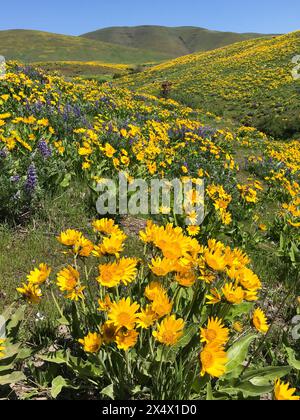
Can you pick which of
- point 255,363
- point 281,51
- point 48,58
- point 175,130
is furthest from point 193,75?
point 48,58

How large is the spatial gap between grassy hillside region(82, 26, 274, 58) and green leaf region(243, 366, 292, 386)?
14108 cm

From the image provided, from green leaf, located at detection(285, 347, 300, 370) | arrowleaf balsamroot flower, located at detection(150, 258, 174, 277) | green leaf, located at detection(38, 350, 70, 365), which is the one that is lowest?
green leaf, located at detection(285, 347, 300, 370)

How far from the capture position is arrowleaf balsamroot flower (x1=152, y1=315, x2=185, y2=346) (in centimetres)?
199

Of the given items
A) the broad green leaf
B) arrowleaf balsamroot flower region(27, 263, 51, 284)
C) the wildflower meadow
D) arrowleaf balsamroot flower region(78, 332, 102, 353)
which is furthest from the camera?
the broad green leaf

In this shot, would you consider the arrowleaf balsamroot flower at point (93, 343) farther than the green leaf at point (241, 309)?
No

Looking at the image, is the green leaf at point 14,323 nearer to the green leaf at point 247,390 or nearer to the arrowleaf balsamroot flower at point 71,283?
the arrowleaf balsamroot flower at point 71,283

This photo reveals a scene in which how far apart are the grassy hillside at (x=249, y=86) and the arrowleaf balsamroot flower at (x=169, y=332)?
66.7 ft

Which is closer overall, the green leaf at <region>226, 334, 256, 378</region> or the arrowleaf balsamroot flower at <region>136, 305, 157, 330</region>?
the arrowleaf balsamroot flower at <region>136, 305, 157, 330</region>

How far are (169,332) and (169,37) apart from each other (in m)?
172

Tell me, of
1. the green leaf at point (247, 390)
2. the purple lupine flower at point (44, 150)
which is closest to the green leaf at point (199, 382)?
the green leaf at point (247, 390)

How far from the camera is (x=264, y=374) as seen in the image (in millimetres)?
2672

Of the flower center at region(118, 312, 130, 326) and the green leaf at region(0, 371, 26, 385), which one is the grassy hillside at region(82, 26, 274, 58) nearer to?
the green leaf at region(0, 371, 26, 385)

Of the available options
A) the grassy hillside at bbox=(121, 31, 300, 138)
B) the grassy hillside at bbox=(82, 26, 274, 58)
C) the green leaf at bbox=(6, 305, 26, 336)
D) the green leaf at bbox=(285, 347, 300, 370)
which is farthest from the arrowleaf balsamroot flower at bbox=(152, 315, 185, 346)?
the grassy hillside at bbox=(82, 26, 274, 58)

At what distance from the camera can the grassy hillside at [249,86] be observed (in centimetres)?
2361
